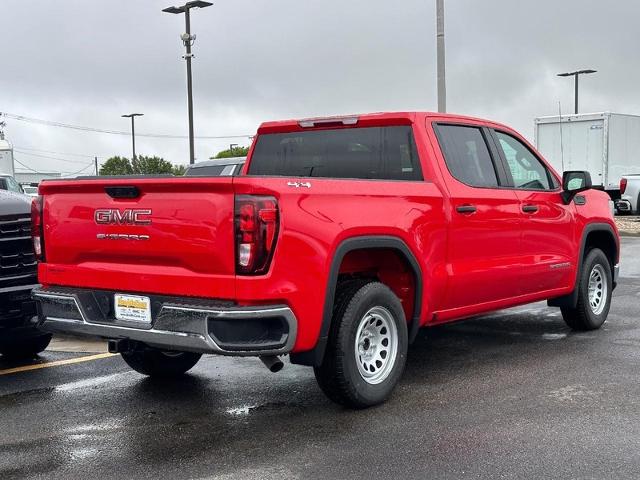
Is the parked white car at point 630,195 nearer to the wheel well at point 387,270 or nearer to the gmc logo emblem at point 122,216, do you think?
the wheel well at point 387,270

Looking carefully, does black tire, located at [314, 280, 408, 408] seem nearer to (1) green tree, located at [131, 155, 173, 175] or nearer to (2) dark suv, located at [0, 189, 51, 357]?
(2) dark suv, located at [0, 189, 51, 357]

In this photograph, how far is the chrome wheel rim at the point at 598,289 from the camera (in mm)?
7633

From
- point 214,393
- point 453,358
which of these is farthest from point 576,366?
point 214,393

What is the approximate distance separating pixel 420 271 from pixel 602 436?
4.92 ft

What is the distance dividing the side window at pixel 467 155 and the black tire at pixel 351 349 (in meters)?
1.25

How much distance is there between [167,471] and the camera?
13.4 feet

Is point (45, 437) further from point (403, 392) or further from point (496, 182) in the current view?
point (496, 182)

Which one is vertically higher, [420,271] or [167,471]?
[420,271]

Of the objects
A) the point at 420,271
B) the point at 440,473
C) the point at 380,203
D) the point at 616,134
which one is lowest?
the point at 440,473

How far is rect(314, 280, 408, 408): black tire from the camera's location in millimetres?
4777

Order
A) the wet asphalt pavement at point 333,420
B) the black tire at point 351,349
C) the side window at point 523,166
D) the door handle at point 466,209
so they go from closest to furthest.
Result: 1. the wet asphalt pavement at point 333,420
2. the black tire at point 351,349
3. the door handle at point 466,209
4. the side window at point 523,166

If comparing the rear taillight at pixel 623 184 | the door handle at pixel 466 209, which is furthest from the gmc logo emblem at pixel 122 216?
the rear taillight at pixel 623 184

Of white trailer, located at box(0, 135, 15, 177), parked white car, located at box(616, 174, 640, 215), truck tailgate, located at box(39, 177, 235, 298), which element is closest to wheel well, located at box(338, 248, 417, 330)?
truck tailgate, located at box(39, 177, 235, 298)

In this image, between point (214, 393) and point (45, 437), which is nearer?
point (45, 437)
